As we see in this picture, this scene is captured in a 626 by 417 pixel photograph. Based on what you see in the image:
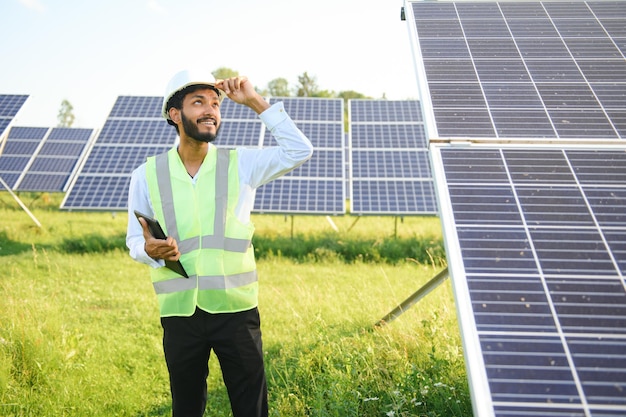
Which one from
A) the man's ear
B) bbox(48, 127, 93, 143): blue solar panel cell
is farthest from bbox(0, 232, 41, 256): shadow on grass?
bbox(48, 127, 93, 143): blue solar panel cell

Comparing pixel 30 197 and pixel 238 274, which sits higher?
pixel 238 274

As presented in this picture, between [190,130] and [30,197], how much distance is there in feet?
68.8

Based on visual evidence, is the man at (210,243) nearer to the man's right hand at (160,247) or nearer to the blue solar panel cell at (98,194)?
the man's right hand at (160,247)

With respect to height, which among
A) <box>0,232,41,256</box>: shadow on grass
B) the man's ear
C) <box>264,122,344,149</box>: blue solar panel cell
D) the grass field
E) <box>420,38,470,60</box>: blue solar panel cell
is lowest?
<box>0,232,41,256</box>: shadow on grass

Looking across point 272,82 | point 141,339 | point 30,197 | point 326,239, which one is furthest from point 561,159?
point 272,82

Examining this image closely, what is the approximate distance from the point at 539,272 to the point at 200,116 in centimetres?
210

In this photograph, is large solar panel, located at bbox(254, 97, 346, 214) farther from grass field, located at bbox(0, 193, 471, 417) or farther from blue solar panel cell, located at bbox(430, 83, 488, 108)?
blue solar panel cell, located at bbox(430, 83, 488, 108)

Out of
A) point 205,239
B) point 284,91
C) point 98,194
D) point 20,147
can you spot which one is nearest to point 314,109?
point 98,194

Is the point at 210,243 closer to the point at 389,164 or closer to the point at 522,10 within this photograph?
the point at 522,10

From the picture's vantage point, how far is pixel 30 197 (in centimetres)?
2161

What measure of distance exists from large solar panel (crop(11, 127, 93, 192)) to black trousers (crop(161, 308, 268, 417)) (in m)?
14.5

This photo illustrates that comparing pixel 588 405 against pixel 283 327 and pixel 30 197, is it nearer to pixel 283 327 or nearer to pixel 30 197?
pixel 283 327

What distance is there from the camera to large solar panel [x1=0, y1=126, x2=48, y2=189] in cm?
1751

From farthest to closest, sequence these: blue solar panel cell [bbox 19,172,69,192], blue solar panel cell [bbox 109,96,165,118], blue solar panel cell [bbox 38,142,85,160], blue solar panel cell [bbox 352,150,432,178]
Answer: blue solar panel cell [bbox 38,142,85,160], blue solar panel cell [bbox 19,172,69,192], blue solar panel cell [bbox 109,96,165,118], blue solar panel cell [bbox 352,150,432,178]
